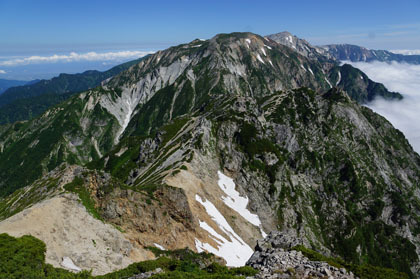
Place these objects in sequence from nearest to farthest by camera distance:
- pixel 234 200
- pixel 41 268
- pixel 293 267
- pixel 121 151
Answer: pixel 41 268 < pixel 293 267 < pixel 234 200 < pixel 121 151

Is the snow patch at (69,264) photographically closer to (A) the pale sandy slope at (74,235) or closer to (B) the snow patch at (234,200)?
(A) the pale sandy slope at (74,235)

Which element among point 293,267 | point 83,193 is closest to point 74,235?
point 83,193

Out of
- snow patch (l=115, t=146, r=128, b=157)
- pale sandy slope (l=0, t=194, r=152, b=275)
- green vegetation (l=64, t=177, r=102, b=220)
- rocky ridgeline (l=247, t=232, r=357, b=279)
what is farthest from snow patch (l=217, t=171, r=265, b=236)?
snow patch (l=115, t=146, r=128, b=157)

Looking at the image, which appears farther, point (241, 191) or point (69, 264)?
point (241, 191)

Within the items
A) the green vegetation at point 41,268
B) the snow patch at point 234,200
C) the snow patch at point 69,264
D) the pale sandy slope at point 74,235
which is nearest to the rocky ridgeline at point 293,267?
the green vegetation at point 41,268

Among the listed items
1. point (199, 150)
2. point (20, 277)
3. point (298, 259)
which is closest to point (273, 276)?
point (298, 259)

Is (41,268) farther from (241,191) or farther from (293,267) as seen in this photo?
(241,191)

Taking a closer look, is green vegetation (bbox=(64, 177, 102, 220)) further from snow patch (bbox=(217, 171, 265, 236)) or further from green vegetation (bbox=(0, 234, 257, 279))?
snow patch (bbox=(217, 171, 265, 236))

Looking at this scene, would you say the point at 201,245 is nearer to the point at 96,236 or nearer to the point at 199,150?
the point at 96,236

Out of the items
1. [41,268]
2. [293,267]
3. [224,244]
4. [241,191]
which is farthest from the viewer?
[241,191]
